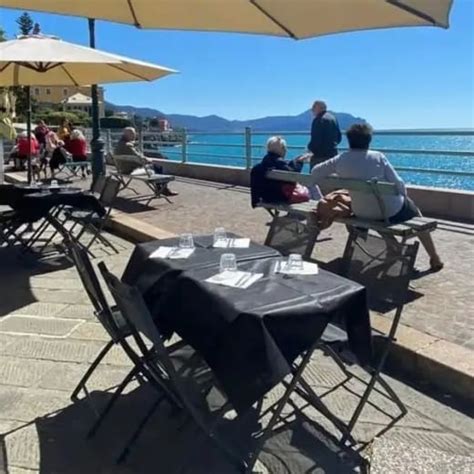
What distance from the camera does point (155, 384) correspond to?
101 inches

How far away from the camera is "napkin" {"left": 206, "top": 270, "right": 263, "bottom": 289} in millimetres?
2428

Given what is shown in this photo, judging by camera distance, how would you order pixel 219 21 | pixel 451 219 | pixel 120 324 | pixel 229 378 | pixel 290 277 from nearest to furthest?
pixel 229 378 < pixel 290 277 < pixel 120 324 < pixel 219 21 < pixel 451 219

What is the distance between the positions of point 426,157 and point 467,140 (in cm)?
87

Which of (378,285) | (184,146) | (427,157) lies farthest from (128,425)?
(184,146)

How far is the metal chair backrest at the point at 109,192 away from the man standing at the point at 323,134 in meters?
2.79

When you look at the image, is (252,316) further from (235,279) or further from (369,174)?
(369,174)

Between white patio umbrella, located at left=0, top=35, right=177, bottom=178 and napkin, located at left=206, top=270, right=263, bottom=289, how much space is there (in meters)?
4.21

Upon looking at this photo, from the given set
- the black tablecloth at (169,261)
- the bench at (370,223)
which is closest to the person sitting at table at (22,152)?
the bench at (370,223)

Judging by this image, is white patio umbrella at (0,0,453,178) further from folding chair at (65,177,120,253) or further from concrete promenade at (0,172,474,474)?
folding chair at (65,177,120,253)

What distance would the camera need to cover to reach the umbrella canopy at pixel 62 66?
19.5 ft

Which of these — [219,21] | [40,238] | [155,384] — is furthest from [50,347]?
[40,238]

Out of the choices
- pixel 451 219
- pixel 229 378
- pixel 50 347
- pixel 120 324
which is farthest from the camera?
pixel 451 219

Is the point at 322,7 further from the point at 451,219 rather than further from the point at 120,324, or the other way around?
the point at 451,219

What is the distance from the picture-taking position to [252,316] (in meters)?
2.11
